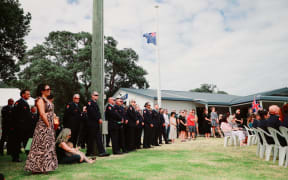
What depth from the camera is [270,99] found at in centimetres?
2036

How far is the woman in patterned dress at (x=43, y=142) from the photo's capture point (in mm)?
4684

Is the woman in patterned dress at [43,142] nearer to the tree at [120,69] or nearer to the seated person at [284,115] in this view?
the seated person at [284,115]

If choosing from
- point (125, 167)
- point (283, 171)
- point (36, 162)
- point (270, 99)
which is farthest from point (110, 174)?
point (270, 99)

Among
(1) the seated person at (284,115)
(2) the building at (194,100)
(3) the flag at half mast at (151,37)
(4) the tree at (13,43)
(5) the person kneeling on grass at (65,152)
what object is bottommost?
(5) the person kneeling on grass at (65,152)

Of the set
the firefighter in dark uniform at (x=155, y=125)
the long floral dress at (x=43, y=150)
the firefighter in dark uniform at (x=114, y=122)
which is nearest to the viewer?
the long floral dress at (x=43, y=150)

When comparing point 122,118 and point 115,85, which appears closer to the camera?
point 122,118

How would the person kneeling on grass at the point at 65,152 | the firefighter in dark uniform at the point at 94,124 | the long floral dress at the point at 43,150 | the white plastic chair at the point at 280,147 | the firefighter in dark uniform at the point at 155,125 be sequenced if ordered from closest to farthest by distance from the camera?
1. the long floral dress at the point at 43,150
2. the white plastic chair at the point at 280,147
3. the person kneeling on grass at the point at 65,152
4. the firefighter in dark uniform at the point at 94,124
5. the firefighter in dark uniform at the point at 155,125

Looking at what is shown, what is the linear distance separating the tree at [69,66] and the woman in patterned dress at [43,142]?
2468 cm

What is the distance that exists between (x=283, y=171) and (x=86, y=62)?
28.3 meters

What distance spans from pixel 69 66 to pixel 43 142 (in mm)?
27972

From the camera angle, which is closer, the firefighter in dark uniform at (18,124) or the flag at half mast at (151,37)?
the firefighter in dark uniform at (18,124)

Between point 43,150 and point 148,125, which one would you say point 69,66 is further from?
point 43,150

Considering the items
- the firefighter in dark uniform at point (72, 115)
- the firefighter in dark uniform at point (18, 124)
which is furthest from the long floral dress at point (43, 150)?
the firefighter in dark uniform at point (72, 115)

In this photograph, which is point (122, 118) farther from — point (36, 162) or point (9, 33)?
point (9, 33)
